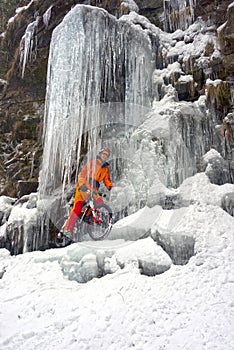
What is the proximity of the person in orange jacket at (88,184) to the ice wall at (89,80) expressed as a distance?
89 cm

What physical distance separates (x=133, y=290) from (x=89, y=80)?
5217 mm

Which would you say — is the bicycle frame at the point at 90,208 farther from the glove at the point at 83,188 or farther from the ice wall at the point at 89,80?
the ice wall at the point at 89,80

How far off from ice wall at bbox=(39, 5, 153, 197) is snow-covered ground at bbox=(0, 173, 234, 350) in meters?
2.47

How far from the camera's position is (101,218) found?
7.01m

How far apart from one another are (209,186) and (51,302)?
4276 mm

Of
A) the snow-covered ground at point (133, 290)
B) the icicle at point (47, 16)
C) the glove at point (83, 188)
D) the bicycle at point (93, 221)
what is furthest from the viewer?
the icicle at point (47, 16)

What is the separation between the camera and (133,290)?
5.18 metres

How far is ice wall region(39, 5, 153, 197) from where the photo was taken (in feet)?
25.1

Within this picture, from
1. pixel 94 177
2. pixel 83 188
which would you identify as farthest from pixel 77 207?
pixel 94 177

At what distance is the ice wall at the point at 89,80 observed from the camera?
7652 mm

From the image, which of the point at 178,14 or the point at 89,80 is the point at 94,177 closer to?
the point at 89,80

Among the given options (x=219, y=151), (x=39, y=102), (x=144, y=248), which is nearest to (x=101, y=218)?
(x=144, y=248)

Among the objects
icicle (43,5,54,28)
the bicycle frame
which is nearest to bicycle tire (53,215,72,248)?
the bicycle frame

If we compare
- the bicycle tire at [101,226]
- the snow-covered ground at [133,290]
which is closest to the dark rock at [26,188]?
the snow-covered ground at [133,290]
